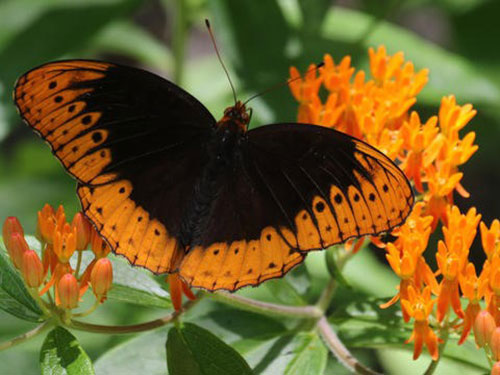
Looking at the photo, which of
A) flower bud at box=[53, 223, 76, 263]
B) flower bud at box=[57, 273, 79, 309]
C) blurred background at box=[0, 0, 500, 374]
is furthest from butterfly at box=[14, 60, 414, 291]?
blurred background at box=[0, 0, 500, 374]

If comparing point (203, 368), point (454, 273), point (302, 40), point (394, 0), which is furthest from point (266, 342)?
point (394, 0)

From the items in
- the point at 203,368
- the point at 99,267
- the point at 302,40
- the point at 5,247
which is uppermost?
the point at 302,40

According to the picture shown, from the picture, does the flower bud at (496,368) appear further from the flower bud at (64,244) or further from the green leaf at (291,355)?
the flower bud at (64,244)

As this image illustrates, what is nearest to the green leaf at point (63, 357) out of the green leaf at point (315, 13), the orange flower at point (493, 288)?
the orange flower at point (493, 288)

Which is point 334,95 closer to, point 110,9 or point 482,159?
point 110,9

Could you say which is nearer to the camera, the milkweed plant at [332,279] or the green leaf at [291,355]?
the milkweed plant at [332,279]

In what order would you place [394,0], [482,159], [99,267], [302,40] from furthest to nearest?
[482,159]
[394,0]
[302,40]
[99,267]

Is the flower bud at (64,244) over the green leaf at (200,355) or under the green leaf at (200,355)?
over
